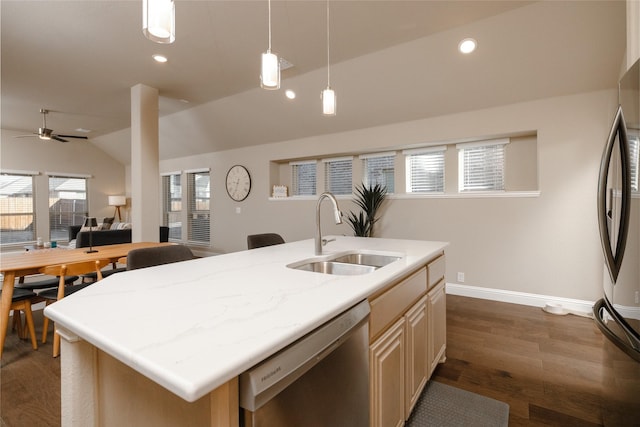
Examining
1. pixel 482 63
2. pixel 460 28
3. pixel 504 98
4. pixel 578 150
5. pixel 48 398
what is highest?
pixel 460 28

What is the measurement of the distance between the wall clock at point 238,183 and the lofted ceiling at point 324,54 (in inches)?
55.7

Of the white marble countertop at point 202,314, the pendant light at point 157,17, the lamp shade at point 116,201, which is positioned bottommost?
the white marble countertop at point 202,314

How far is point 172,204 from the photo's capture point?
7.68 meters

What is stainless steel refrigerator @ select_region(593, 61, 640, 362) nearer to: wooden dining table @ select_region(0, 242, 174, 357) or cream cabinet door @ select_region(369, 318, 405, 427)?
cream cabinet door @ select_region(369, 318, 405, 427)

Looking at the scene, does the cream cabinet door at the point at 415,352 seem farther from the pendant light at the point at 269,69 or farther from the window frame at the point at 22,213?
the window frame at the point at 22,213

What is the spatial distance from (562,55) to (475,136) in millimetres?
1075

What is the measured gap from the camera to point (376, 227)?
180 inches

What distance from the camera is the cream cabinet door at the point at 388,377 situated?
3.93 feet

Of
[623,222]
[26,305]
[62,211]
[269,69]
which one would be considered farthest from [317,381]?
[62,211]

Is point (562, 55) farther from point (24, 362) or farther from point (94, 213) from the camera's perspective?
point (94, 213)

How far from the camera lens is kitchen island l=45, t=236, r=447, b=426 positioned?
0.61 metres

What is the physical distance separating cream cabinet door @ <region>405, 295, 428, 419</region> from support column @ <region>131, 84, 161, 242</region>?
3900 mm

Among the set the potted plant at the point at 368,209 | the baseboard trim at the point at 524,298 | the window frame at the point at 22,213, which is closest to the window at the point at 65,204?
the window frame at the point at 22,213

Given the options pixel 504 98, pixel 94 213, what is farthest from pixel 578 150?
pixel 94 213
